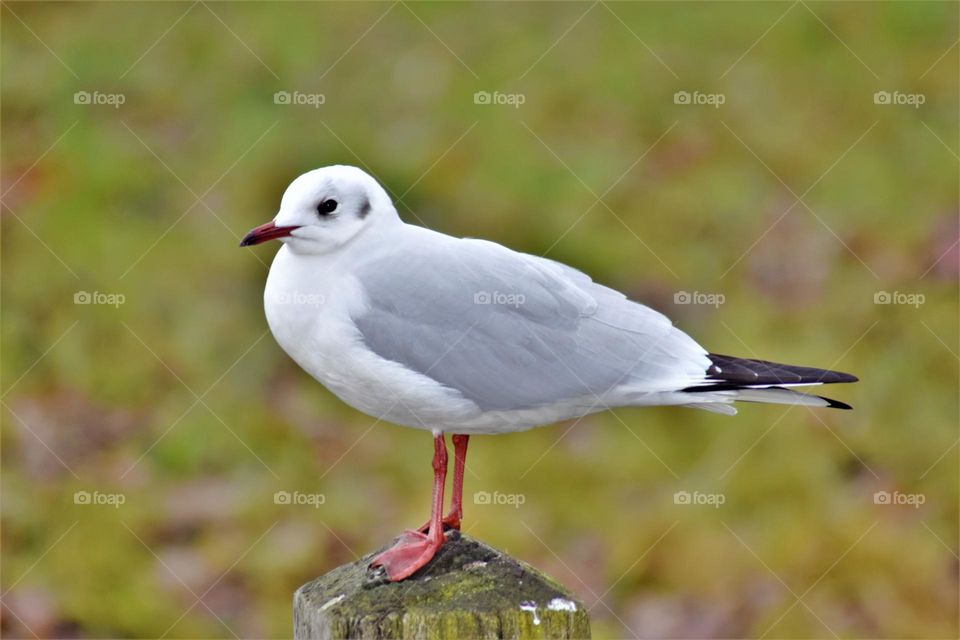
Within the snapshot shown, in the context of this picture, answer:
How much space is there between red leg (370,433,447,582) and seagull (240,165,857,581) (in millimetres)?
13

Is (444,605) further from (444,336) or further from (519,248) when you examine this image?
(519,248)

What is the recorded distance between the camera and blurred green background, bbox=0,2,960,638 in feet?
17.8

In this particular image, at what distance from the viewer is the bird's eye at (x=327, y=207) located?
3.18 metres

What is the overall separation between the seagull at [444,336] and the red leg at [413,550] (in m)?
0.01

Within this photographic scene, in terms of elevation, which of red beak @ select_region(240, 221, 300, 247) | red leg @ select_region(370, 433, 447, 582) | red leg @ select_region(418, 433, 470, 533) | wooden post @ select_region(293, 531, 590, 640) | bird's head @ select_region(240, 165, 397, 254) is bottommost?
wooden post @ select_region(293, 531, 590, 640)

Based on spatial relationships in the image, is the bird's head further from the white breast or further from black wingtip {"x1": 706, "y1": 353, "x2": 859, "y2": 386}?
black wingtip {"x1": 706, "y1": 353, "x2": 859, "y2": 386}

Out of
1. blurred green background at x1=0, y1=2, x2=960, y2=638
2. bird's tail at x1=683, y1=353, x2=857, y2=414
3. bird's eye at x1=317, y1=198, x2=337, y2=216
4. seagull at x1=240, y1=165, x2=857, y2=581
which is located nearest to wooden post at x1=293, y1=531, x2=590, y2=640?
seagull at x1=240, y1=165, x2=857, y2=581

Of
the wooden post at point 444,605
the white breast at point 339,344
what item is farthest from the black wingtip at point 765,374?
the wooden post at point 444,605

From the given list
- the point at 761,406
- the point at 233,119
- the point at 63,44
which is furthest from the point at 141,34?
the point at 761,406

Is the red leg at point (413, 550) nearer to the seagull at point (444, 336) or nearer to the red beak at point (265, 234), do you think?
the seagull at point (444, 336)

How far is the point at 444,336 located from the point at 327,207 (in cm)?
43

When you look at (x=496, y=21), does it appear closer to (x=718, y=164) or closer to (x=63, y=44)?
(x=718, y=164)

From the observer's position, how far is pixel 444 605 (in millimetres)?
2654

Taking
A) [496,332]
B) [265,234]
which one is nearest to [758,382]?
[496,332]
